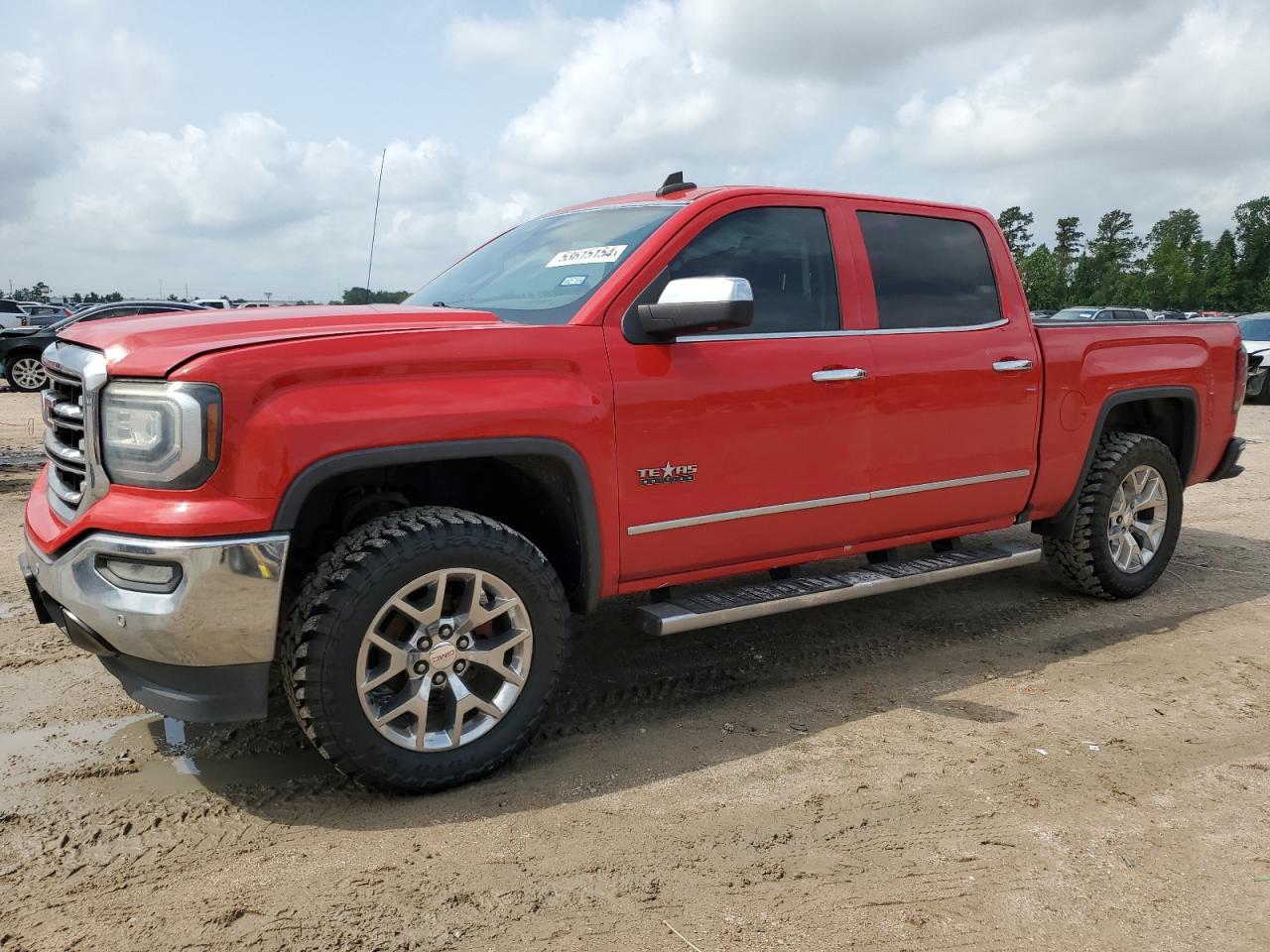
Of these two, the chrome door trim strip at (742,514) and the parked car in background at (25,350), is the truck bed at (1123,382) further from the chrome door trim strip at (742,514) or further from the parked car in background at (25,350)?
the parked car in background at (25,350)

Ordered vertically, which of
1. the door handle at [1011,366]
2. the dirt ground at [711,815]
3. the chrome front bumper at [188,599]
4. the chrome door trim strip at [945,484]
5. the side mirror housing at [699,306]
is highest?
the side mirror housing at [699,306]

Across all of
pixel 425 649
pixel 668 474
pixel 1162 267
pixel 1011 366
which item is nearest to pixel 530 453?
pixel 668 474

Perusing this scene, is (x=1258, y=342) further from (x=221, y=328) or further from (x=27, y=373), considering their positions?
(x=27, y=373)

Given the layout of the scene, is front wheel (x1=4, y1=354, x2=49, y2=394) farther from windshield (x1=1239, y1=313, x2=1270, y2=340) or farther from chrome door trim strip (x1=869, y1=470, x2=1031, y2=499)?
windshield (x1=1239, y1=313, x2=1270, y2=340)

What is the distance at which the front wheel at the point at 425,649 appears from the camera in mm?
2732

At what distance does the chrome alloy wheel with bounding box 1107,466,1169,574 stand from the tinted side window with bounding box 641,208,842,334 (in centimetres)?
223

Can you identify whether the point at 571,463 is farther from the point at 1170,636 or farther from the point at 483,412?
the point at 1170,636

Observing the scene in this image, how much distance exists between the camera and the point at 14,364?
15922 millimetres

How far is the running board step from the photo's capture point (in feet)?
11.2

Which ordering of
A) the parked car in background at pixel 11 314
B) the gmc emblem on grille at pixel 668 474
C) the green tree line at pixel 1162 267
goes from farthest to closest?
the green tree line at pixel 1162 267, the parked car in background at pixel 11 314, the gmc emblem on grille at pixel 668 474

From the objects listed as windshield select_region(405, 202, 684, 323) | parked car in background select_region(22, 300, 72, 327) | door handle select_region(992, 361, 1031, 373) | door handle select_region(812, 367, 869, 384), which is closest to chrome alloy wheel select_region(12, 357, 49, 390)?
parked car in background select_region(22, 300, 72, 327)

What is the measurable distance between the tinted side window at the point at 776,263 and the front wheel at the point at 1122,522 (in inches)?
78.8

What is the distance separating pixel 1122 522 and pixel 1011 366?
1405 mm

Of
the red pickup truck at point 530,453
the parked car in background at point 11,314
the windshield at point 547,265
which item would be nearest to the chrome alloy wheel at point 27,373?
the parked car in background at point 11,314
